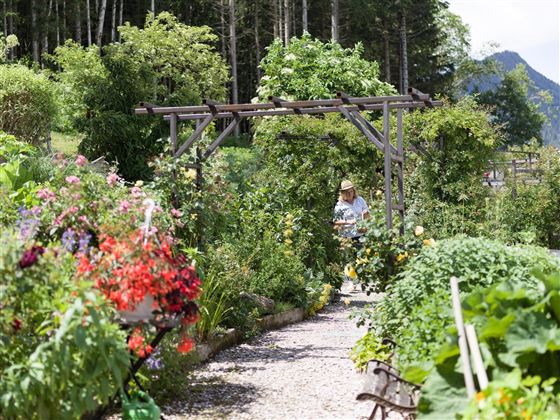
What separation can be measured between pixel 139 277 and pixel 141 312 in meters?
0.19

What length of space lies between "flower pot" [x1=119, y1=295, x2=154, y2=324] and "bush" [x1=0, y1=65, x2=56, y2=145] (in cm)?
1365

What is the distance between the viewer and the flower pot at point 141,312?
4.04 metres

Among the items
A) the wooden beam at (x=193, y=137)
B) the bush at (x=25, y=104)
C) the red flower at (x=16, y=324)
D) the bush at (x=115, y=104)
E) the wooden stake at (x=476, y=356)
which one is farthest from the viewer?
the bush at (x=115, y=104)

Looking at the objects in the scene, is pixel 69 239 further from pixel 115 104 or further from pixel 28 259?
pixel 115 104

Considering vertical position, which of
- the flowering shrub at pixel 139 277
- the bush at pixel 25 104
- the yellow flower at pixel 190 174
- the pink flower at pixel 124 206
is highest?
the bush at pixel 25 104

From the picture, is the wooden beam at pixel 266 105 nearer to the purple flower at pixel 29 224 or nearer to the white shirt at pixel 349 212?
the white shirt at pixel 349 212

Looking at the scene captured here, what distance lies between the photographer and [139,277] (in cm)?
399

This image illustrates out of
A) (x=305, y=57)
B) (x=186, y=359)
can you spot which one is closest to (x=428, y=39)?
(x=305, y=57)

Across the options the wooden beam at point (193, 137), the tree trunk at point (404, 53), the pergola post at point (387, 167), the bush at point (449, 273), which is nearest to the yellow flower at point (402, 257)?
the pergola post at point (387, 167)

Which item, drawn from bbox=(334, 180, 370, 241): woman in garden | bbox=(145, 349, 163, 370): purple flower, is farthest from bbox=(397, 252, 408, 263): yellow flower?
bbox=(334, 180, 370, 241): woman in garden

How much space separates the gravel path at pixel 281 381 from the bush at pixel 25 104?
10048 mm

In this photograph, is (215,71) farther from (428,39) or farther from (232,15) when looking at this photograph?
(428,39)

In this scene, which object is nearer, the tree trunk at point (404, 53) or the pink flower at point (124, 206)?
the pink flower at point (124, 206)

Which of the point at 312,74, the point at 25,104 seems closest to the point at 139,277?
the point at 25,104
